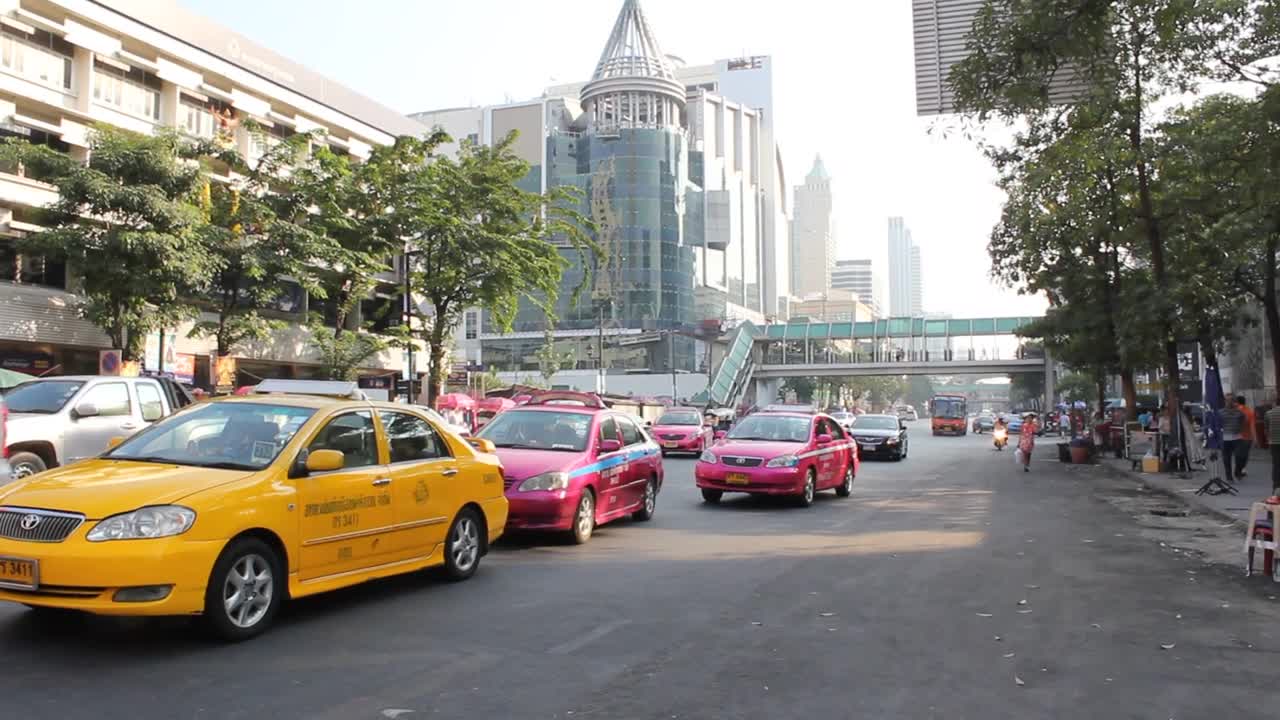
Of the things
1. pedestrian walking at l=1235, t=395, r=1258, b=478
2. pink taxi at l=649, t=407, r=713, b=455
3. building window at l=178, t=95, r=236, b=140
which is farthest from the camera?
building window at l=178, t=95, r=236, b=140

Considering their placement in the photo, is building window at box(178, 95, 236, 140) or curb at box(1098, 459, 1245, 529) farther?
building window at box(178, 95, 236, 140)

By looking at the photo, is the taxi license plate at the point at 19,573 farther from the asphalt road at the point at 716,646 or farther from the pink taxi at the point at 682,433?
the pink taxi at the point at 682,433

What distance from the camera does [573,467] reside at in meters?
11.3

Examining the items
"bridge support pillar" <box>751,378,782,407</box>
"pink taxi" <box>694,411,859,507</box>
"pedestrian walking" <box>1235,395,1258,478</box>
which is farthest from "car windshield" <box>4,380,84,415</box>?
"bridge support pillar" <box>751,378,782,407</box>

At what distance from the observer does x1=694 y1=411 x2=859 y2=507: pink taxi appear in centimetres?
1587

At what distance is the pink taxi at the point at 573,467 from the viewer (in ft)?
36.0

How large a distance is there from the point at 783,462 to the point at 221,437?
1024 centimetres

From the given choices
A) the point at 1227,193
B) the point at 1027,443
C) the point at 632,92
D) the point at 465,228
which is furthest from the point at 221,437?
the point at 632,92

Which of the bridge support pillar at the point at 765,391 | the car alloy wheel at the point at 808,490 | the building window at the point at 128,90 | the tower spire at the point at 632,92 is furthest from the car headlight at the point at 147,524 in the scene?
the tower spire at the point at 632,92

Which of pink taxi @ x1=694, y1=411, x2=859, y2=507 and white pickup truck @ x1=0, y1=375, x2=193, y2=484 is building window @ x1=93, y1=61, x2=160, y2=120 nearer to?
white pickup truck @ x1=0, y1=375, x2=193, y2=484

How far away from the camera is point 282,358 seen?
39562mm

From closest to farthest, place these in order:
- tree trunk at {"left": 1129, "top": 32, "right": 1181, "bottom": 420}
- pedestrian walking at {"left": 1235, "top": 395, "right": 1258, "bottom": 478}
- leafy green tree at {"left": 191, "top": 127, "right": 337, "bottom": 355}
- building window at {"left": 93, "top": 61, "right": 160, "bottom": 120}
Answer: pedestrian walking at {"left": 1235, "top": 395, "right": 1258, "bottom": 478} < tree trunk at {"left": 1129, "top": 32, "right": 1181, "bottom": 420} < leafy green tree at {"left": 191, "top": 127, "right": 337, "bottom": 355} < building window at {"left": 93, "top": 61, "right": 160, "bottom": 120}

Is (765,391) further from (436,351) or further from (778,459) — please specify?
(778,459)

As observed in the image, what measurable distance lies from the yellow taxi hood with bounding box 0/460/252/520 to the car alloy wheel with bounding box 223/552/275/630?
548mm
